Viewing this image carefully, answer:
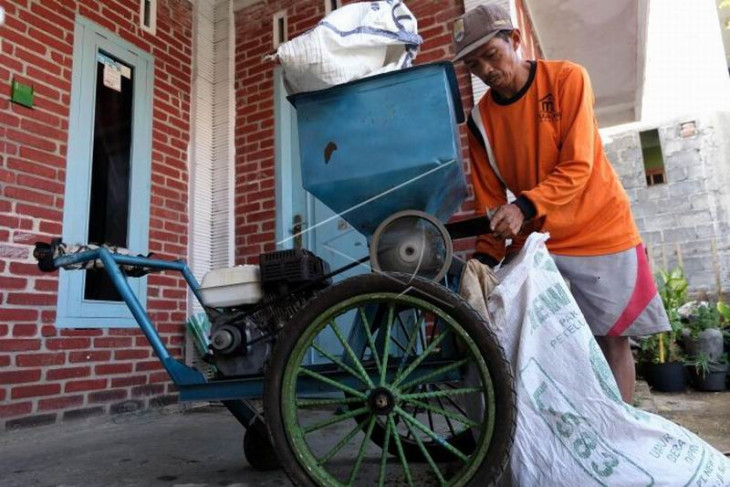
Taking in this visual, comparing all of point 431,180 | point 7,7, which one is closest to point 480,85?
point 431,180

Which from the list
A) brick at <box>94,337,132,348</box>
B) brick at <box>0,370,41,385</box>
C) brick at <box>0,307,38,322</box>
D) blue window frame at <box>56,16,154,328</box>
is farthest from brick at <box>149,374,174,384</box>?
brick at <box>0,307,38,322</box>

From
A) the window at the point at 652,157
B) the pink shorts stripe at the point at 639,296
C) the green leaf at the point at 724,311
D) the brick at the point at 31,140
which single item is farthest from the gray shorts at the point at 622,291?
the window at the point at 652,157

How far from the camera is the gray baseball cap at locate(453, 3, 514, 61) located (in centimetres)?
158

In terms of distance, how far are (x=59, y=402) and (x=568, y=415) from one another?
2656 millimetres

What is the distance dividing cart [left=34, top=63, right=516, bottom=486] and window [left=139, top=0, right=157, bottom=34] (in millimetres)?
2490

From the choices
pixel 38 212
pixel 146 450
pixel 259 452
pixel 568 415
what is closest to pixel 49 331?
pixel 38 212

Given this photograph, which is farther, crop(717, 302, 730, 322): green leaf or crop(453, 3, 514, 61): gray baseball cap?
crop(717, 302, 730, 322): green leaf

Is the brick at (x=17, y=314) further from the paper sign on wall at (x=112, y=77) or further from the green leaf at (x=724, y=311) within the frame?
the green leaf at (x=724, y=311)

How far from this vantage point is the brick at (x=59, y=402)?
2.69 metres

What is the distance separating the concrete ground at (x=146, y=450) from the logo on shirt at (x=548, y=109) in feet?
4.80

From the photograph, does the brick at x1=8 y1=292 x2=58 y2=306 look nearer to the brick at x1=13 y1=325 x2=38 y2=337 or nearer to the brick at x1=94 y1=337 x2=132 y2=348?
the brick at x1=13 y1=325 x2=38 y2=337

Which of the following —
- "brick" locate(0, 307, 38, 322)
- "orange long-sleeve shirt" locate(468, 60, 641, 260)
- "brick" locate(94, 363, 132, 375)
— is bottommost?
"brick" locate(94, 363, 132, 375)

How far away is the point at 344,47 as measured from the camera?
152 cm

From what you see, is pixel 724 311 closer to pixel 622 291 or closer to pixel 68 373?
pixel 622 291
